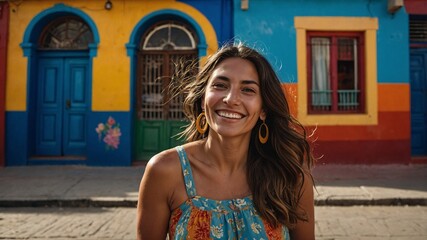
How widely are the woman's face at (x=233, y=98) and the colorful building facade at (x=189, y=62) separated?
276 inches

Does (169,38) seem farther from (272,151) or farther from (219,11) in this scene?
(272,151)

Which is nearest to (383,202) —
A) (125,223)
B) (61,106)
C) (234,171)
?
(125,223)

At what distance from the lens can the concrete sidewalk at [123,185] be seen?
562 cm

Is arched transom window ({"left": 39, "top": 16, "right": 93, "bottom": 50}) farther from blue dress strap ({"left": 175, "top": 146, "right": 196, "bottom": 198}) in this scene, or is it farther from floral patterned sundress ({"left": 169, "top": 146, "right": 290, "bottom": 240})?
floral patterned sundress ({"left": 169, "top": 146, "right": 290, "bottom": 240})

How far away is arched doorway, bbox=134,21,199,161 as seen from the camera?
9.08 m

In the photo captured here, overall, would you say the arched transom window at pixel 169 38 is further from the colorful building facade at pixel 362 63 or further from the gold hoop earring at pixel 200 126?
the gold hoop earring at pixel 200 126

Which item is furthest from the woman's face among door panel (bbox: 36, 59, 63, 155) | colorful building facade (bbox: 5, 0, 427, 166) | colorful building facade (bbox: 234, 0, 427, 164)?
door panel (bbox: 36, 59, 63, 155)

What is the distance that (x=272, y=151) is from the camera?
6.60ft

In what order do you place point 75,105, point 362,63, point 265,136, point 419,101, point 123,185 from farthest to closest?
point 419,101 → point 75,105 → point 362,63 → point 123,185 → point 265,136

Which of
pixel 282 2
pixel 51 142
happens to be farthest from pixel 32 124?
pixel 282 2

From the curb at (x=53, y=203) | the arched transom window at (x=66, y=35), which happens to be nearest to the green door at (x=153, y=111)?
the arched transom window at (x=66, y=35)

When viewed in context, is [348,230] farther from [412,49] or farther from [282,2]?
[412,49]

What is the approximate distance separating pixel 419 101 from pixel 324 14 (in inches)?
137

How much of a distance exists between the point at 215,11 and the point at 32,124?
550 cm
